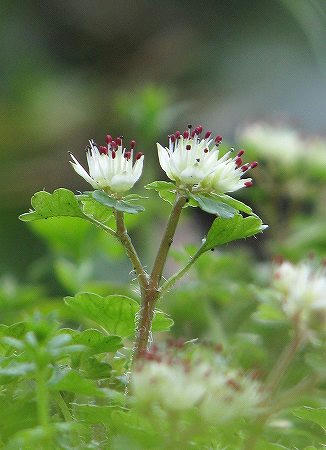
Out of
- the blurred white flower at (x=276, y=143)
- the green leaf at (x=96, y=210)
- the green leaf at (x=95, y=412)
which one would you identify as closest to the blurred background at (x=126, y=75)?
the blurred white flower at (x=276, y=143)

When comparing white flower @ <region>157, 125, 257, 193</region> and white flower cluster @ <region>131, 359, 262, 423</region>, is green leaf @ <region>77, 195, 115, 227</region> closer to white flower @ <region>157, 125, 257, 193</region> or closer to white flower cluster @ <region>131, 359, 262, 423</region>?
white flower @ <region>157, 125, 257, 193</region>

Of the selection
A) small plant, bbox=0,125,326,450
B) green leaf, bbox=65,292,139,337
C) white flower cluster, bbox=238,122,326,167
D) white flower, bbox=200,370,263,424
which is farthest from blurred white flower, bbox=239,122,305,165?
white flower, bbox=200,370,263,424

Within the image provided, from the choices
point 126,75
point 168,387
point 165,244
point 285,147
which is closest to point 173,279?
point 165,244

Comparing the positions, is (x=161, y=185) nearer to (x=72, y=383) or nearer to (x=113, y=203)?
(x=113, y=203)

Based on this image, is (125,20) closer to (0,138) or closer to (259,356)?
(0,138)

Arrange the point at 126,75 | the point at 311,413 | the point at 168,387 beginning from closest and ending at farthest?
the point at 168,387, the point at 311,413, the point at 126,75

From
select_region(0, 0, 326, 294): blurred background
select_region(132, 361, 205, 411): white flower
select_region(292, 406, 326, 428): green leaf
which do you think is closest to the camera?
select_region(132, 361, 205, 411): white flower
